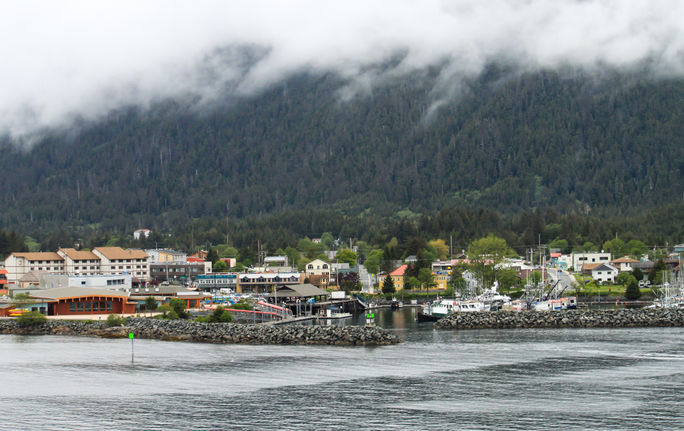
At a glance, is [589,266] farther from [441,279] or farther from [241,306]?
[241,306]

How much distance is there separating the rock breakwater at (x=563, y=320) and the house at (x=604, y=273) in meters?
52.8

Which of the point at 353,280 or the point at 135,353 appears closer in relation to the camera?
the point at 135,353

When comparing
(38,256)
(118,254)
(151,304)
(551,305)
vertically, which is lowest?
(551,305)

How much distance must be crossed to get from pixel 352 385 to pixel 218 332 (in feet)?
83.7

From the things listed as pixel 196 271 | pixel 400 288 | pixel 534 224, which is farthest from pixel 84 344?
pixel 534 224

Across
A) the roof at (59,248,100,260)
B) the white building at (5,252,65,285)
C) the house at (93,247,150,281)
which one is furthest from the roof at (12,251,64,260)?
the house at (93,247,150,281)

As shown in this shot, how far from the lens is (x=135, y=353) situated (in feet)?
209

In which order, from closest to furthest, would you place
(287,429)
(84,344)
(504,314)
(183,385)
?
1. (287,429)
2. (183,385)
3. (84,344)
4. (504,314)

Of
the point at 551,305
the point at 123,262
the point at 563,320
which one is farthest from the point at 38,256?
the point at 563,320

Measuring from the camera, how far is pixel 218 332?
240 ft

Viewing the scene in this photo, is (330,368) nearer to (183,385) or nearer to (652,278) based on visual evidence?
(183,385)

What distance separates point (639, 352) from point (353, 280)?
274 feet

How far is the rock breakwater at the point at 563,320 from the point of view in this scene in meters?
80.7

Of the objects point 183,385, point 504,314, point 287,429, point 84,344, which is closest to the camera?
point 287,429
